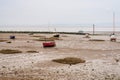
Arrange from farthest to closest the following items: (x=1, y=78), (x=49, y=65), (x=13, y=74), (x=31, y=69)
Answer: (x=49, y=65) < (x=31, y=69) < (x=13, y=74) < (x=1, y=78)

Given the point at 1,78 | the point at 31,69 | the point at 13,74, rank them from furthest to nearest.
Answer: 1. the point at 31,69
2. the point at 13,74
3. the point at 1,78

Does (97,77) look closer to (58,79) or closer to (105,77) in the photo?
(105,77)

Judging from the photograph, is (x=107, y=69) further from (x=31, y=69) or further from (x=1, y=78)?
(x=1, y=78)

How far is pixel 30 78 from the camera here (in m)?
14.3

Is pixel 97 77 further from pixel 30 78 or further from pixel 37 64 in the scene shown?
pixel 37 64

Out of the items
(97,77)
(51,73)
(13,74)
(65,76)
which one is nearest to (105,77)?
(97,77)

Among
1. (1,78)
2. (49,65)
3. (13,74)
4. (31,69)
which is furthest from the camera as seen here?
(49,65)

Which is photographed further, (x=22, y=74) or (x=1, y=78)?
(x=22, y=74)

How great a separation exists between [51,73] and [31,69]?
2.09m

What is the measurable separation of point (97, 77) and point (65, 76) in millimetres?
2187

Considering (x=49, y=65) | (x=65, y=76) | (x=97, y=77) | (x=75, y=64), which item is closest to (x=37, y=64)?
(x=49, y=65)

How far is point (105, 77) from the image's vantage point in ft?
47.9

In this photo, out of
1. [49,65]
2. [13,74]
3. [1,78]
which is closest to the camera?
[1,78]

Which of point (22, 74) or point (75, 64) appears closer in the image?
point (22, 74)
